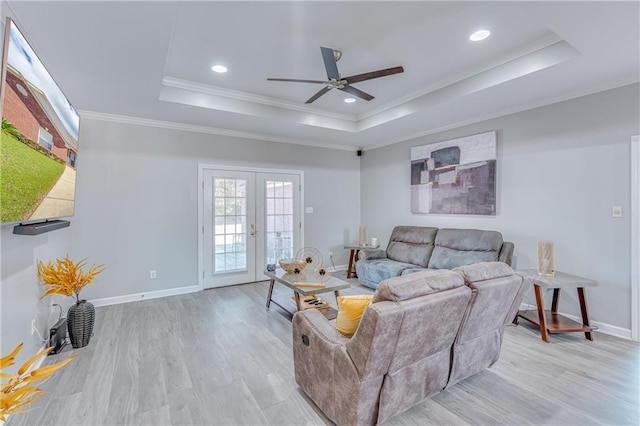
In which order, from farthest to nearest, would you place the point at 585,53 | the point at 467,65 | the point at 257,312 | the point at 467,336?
the point at 257,312 < the point at 467,65 < the point at 585,53 < the point at 467,336

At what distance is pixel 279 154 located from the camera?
5582 mm

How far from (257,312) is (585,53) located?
13.8 ft

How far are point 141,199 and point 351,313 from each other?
3800mm

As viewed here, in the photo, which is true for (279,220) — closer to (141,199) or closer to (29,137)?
(141,199)

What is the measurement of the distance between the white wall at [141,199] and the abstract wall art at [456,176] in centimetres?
270

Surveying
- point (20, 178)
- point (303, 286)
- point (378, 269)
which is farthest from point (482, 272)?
point (20, 178)

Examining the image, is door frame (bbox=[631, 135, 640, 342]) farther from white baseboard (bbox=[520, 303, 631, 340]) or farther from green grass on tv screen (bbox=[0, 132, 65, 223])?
green grass on tv screen (bbox=[0, 132, 65, 223])

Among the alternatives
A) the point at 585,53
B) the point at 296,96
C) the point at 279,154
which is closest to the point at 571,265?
the point at 585,53

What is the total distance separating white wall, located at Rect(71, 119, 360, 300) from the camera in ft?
13.5

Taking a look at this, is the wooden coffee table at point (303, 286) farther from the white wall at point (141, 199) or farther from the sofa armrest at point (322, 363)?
the white wall at point (141, 199)

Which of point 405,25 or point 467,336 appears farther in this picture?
point 405,25

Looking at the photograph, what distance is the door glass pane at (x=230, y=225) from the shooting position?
500cm

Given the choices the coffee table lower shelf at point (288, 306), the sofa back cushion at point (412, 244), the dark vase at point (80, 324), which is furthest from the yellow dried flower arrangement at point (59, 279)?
the sofa back cushion at point (412, 244)

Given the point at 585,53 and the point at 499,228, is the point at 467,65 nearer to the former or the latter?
the point at 585,53
